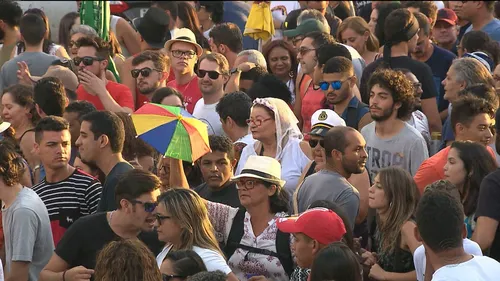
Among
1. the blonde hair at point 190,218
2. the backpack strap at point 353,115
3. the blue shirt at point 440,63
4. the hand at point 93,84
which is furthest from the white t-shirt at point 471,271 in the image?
the blue shirt at point 440,63

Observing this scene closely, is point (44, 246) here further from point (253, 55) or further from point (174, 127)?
point (253, 55)

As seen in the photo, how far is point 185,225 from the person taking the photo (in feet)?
24.2

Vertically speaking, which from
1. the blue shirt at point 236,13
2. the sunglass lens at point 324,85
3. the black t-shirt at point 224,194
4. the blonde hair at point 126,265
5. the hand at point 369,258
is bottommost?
the blue shirt at point 236,13

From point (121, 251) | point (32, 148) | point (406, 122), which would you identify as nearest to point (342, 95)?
point (406, 122)

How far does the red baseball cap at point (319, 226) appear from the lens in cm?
723

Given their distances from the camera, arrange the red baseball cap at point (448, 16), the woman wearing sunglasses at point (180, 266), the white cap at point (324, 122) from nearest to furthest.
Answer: the woman wearing sunglasses at point (180, 266) < the white cap at point (324, 122) < the red baseball cap at point (448, 16)

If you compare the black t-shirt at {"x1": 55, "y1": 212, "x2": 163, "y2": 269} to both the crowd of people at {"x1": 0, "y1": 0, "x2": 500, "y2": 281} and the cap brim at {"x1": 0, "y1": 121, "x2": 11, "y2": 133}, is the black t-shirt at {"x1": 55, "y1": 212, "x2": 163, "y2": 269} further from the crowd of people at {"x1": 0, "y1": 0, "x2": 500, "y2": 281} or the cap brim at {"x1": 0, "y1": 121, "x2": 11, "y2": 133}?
the cap brim at {"x1": 0, "y1": 121, "x2": 11, "y2": 133}

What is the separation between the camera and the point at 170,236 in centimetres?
740

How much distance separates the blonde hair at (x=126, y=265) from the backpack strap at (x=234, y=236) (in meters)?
1.69

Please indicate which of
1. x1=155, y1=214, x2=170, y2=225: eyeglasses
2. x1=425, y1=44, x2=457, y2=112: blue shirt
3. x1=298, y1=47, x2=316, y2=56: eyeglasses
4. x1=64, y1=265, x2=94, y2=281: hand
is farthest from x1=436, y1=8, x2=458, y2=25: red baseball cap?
x1=64, y1=265, x2=94, y2=281: hand

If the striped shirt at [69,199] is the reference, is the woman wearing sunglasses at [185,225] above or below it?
above

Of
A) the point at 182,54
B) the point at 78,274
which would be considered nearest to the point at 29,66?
the point at 182,54

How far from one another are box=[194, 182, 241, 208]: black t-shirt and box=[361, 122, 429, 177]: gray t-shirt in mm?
1182

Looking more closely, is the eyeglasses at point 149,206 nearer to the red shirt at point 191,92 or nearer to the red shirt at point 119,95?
the red shirt at point 119,95
